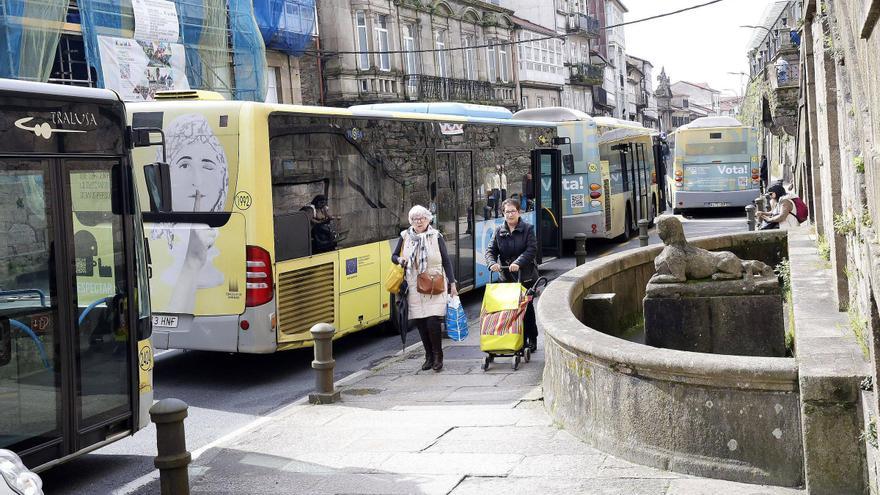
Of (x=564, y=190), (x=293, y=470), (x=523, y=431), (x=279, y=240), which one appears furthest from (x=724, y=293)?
(x=564, y=190)

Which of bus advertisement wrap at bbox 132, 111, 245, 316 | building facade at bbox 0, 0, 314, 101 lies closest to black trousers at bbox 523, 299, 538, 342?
bus advertisement wrap at bbox 132, 111, 245, 316

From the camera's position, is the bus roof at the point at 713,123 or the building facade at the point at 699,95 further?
the building facade at the point at 699,95

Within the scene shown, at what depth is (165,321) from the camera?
35.4 feet

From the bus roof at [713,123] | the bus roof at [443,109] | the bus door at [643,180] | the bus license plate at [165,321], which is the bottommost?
the bus license plate at [165,321]

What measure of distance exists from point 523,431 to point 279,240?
4.04 meters

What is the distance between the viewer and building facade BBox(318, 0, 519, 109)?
121 ft

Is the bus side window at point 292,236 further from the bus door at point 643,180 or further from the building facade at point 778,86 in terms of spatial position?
the bus door at point 643,180

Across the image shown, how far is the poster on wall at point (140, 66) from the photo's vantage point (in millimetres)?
25453

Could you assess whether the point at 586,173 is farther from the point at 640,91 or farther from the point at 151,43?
the point at 640,91

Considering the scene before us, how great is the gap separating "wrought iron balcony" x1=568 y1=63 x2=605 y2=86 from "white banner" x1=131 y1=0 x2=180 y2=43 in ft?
142

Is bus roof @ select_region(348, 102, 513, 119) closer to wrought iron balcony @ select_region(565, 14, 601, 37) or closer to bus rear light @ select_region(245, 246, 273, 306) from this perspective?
bus rear light @ select_region(245, 246, 273, 306)

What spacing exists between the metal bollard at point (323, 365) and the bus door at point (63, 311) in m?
2.11

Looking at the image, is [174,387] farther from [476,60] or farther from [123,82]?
[476,60]

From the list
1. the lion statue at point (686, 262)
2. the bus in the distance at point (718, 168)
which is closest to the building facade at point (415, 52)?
the bus in the distance at point (718, 168)
